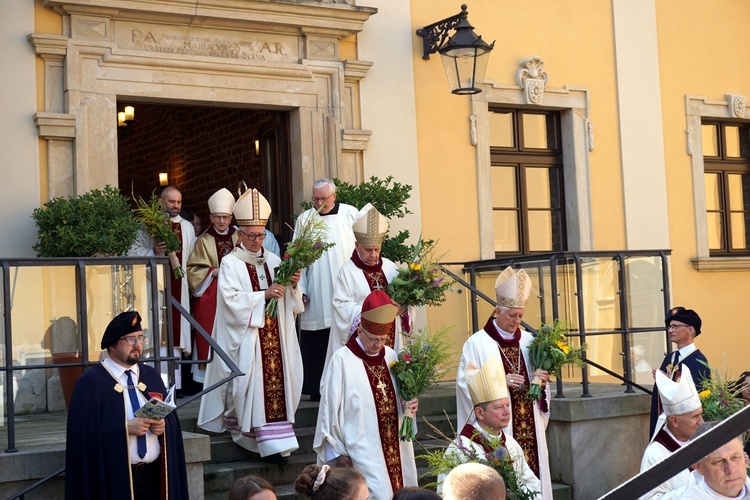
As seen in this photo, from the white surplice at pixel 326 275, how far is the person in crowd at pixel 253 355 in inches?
32.2

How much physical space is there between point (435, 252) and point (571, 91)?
8.08ft

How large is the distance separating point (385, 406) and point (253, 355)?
59.1 inches

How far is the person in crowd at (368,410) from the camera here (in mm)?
6551

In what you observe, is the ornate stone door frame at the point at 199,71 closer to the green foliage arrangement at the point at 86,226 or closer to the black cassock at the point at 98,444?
the green foliage arrangement at the point at 86,226

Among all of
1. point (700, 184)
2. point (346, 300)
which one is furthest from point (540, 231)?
point (346, 300)

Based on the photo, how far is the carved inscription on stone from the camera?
943 cm

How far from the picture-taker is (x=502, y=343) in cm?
755

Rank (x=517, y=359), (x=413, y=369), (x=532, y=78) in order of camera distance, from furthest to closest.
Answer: (x=532, y=78) < (x=517, y=359) < (x=413, y=369)

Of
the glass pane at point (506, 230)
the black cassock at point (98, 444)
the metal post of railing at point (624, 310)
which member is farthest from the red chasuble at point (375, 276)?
the glass pane at point (506, 230)

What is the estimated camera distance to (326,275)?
361 inches

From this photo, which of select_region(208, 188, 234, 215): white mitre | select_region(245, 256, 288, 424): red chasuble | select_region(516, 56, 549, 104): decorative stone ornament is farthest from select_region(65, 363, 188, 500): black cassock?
select_region(516, 56, 549, 104): decorative stone ornament

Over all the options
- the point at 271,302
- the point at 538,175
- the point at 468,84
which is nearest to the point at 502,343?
the point at 271,302

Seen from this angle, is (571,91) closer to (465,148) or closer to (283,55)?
(465,148)

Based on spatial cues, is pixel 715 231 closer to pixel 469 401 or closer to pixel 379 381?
pixel 469 401
